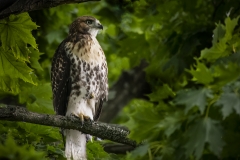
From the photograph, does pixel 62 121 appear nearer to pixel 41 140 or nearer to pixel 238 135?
pixel 41 140

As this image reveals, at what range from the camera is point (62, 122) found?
4.82 metres

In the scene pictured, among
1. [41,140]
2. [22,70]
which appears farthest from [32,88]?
[22,70]

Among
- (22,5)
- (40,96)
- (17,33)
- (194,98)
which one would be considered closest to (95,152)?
(40,96)

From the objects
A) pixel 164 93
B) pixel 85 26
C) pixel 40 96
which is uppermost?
pixel 85 26

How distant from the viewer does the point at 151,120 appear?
12.1 ft

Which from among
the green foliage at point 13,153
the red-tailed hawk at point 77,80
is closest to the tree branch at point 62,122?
the green foliage at point 13,153

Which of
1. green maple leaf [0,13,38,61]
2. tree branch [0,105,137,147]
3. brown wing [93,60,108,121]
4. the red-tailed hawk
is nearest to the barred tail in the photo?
the red-tailed hawk

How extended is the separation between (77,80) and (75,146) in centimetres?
63

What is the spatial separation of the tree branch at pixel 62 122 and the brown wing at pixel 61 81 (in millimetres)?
1414

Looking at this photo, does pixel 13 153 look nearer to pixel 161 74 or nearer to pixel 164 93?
pixel 164 93

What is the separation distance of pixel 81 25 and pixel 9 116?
2.40m

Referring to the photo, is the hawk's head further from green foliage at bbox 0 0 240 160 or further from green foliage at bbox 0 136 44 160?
green foliage at bbox 0 136 44 160

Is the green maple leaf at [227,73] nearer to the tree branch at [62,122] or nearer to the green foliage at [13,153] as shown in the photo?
the green foliage at [13,153]

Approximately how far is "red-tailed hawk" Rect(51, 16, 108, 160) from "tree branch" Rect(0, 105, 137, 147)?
1325 mm
